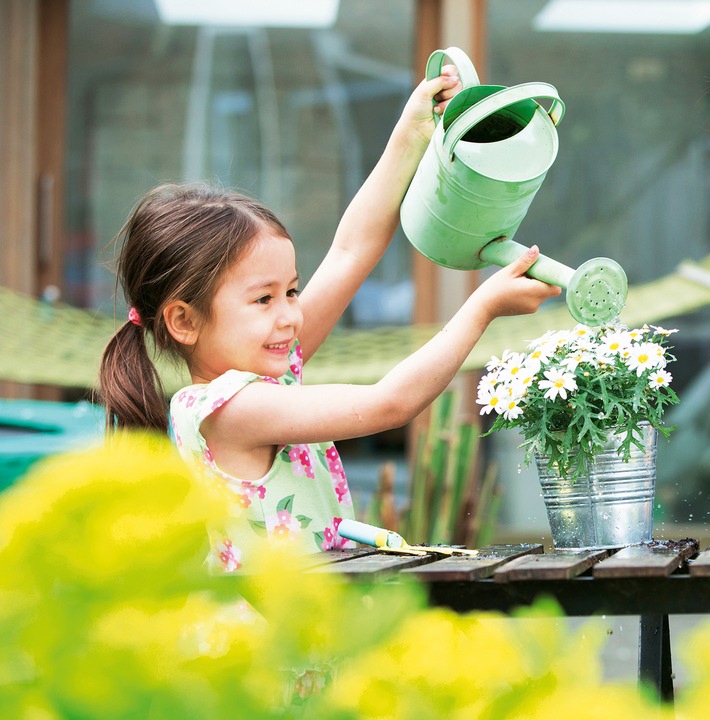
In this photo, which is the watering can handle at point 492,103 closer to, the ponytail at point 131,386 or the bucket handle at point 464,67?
the bucket handle at point 464,67

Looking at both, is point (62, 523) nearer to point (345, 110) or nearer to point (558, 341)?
point (558, 341)

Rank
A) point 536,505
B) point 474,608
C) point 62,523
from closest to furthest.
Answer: point 62,523, point 474,608, point 536,505

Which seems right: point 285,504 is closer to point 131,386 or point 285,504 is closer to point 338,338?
point 131,386

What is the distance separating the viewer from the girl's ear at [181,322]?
3.87 feet

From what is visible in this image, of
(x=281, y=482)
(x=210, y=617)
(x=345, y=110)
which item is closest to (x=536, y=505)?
(x=345, y=110)

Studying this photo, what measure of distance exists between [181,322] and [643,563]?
641 millimetres

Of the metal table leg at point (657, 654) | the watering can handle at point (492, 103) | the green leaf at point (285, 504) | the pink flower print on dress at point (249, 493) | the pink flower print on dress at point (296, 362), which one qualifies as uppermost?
the watering can handle at point (492, 103)

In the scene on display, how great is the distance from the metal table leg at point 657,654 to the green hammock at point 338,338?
142 cm

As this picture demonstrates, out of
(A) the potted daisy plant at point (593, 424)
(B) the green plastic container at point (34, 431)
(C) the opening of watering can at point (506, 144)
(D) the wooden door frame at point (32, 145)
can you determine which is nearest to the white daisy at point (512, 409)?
(A) the potted daisy plant at point (593, 424)

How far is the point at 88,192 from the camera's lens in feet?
12.4

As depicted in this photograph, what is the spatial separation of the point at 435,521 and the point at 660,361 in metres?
1.95

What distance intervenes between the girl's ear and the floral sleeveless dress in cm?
6

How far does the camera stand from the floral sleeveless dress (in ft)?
3.51

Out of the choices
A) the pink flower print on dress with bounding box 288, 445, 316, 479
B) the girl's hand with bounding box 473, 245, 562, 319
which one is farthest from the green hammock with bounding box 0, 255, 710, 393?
the girl's hand with bounding box 473, 245, 562, 319
